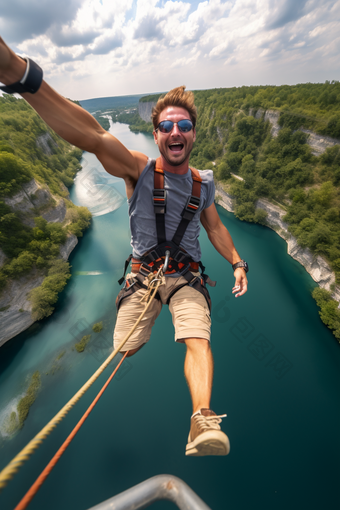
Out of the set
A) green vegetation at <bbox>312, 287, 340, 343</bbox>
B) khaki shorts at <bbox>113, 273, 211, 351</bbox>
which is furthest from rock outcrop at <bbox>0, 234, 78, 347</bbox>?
green vegetation at <bbox>312, 287, 340, 343</bbox>

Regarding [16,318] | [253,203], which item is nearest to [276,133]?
[253,203]

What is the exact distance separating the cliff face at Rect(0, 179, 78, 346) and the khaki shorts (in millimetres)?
15315

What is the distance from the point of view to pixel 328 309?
47.3 ft

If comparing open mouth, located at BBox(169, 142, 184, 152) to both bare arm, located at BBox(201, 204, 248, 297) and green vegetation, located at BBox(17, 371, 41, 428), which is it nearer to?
bare arm, located at BBox(201, 204, 248, 297)

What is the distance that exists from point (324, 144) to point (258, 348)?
2093cm

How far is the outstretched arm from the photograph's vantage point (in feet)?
3.91

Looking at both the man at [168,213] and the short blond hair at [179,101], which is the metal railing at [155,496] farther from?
the short blond hair at [179,101]

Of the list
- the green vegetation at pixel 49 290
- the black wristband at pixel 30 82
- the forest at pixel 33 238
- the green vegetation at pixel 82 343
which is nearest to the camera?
the black wristband at pixel 30 82

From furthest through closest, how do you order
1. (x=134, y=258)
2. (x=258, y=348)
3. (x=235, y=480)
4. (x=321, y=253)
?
(x=321, y=253) < (x=258, y=348) < (x=235, y=480) < (x=134, y=258)

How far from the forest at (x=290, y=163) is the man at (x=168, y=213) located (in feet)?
52.1

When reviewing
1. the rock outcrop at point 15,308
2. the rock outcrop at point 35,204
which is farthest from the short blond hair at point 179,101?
the rock outcrop at point 35,204

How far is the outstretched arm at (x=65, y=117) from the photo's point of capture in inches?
46.9

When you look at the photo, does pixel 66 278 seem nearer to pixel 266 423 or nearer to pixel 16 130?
pixel 266 423

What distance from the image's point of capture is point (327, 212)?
18078 mm
